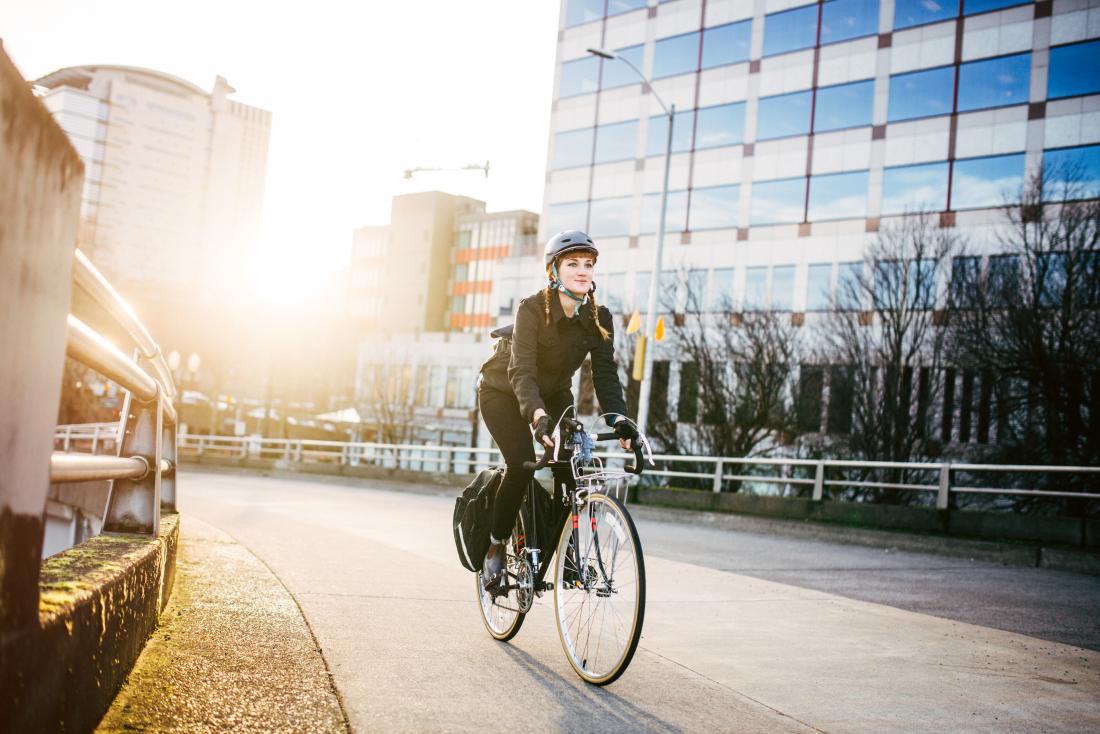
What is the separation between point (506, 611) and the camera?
508 cm

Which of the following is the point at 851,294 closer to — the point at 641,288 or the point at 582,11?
the point at 641,288

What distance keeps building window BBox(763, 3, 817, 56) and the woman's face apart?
1556 inches

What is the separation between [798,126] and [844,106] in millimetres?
2012

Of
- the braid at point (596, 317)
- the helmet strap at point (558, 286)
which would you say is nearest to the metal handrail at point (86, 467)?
the helmet strap at point (558, 286)

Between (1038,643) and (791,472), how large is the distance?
17587mm

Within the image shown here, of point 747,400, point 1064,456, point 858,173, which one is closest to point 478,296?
point 858,173

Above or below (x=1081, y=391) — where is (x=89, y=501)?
below

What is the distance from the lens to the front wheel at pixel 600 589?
4.09 meters

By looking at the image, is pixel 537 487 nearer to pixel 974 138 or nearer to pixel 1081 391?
pixel 1081 391

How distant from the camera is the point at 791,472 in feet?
77.1

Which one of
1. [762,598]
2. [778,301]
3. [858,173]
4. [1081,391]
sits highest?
[858,173]

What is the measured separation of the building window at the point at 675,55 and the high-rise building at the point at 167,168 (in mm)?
99348

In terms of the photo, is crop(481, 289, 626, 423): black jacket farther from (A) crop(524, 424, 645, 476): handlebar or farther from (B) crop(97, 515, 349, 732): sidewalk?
(B) crop(97, 515, 349, 732): sidewalk

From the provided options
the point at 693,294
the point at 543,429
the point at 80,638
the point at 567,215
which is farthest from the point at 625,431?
the point at 567,215
